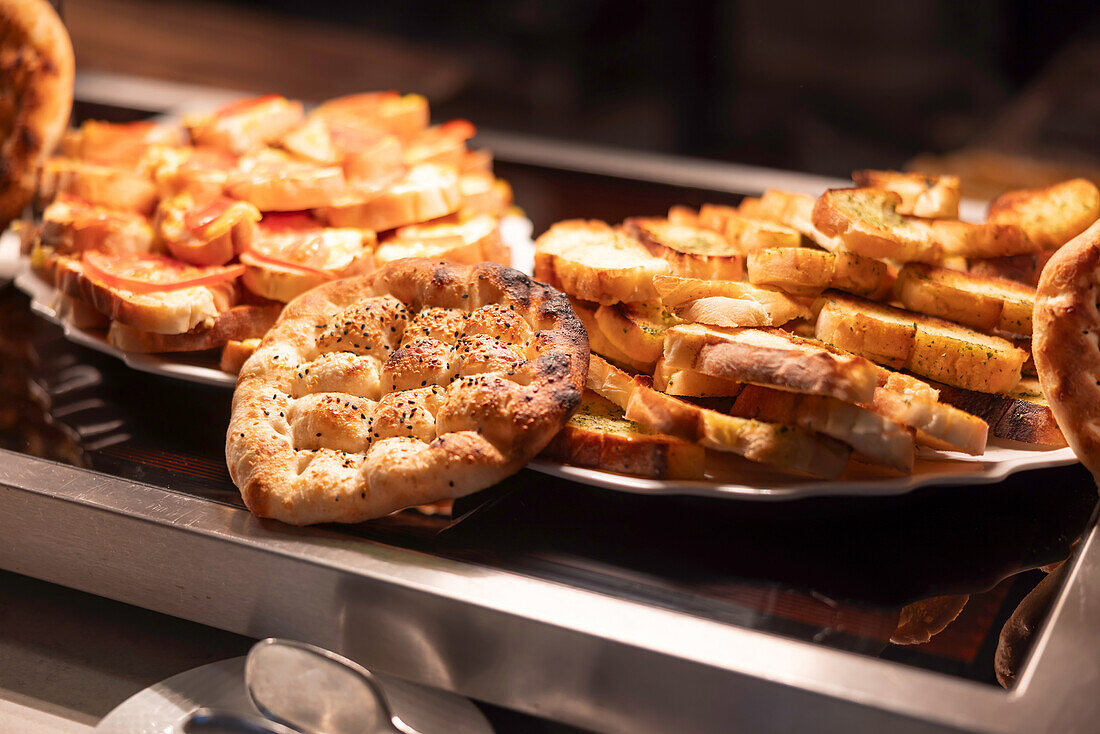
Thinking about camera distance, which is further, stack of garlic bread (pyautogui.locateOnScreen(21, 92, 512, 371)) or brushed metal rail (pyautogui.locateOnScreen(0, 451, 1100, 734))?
stack of garlic bread (pyautogui.locateOnScreen(21, 92, 512, 371))

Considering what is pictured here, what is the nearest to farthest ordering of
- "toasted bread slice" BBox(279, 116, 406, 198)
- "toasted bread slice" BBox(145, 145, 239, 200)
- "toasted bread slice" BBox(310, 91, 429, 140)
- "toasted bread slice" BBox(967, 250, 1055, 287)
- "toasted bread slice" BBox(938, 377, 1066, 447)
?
"toasted bread slice" BBox(938, 377, 1066, 447), "toasted bread slice" BBox(967, 250, 1055, 287), "toasted bread slice" BBox(145, 145, 239, 200), "toasted bread slice" BBox(279, 116, 406, 198), "toasted bread slice" BBox(310, 91, 429, 140)

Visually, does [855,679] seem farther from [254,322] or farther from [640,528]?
[254,322]

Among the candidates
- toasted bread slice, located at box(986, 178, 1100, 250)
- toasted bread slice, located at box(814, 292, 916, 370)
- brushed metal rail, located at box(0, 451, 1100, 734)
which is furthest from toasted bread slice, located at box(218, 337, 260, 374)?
toasted bread slice, located at box(986, 178, 1100, 250)

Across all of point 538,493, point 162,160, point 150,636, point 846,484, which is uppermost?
point 162,160

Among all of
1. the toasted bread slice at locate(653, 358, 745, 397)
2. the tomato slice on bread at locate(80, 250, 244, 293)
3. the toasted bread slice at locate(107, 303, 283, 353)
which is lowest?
the toasted bread slice at locate(107, 303, 283, 353)

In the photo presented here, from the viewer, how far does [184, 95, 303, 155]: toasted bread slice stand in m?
2.48

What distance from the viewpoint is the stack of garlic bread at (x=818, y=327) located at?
1.47 meters

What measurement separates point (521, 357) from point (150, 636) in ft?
2.54

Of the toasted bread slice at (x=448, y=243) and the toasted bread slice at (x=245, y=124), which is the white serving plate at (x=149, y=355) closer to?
the toasted bread slice at (x=448, y=243)

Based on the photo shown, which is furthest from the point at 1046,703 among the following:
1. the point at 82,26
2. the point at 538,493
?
the point at 82,26

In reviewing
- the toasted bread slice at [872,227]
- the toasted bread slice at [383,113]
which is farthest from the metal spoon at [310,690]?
the toasted bread slice at [383,113]

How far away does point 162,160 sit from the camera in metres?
2.39

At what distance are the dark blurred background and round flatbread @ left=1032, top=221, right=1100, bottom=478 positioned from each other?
230cm

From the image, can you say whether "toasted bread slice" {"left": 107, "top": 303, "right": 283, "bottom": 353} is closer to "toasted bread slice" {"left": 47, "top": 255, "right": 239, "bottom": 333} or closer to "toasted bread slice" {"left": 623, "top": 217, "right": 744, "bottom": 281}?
"toasted bread slice" {"left": 47, "top": 255, "right": 239, "bottom": 333}
